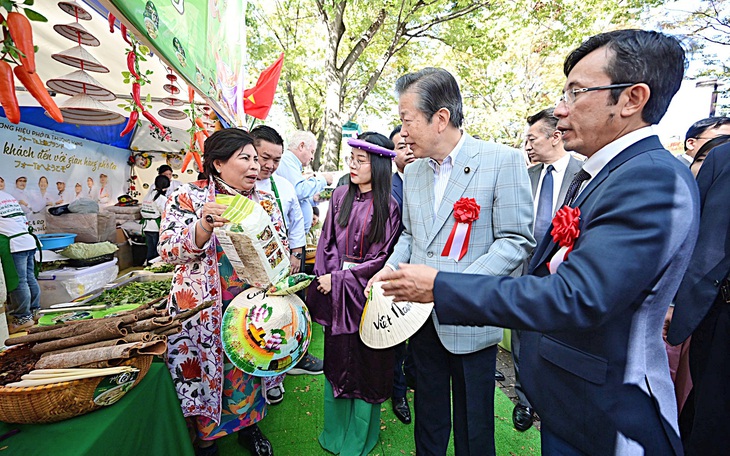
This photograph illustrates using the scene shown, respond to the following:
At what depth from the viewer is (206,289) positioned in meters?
1.85

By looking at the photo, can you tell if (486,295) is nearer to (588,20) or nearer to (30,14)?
(30,14)

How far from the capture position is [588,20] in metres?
8.60

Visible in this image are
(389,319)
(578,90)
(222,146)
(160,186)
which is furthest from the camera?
(160,186)

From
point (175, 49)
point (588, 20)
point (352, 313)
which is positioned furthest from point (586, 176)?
point (588, 20)

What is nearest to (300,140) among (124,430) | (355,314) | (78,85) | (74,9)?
(74,9)

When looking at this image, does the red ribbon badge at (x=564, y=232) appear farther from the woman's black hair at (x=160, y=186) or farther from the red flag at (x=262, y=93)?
the woman's black hair at (x=160, y=186)

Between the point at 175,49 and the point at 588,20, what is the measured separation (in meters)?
10.6

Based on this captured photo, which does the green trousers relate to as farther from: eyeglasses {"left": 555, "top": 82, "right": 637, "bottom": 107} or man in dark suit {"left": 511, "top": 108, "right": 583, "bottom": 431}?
eyeglasses {"left": 555, "top": 82, "right": 637, "bottom": 107}

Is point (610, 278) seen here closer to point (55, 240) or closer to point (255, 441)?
point (255, 441)

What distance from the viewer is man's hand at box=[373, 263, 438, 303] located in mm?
1031

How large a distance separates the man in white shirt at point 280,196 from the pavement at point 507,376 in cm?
178

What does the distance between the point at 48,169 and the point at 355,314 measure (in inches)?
243

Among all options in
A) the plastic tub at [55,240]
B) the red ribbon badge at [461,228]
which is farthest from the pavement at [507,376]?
the plastic tub at [55,240]

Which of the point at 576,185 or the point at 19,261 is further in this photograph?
the point at 19,261
